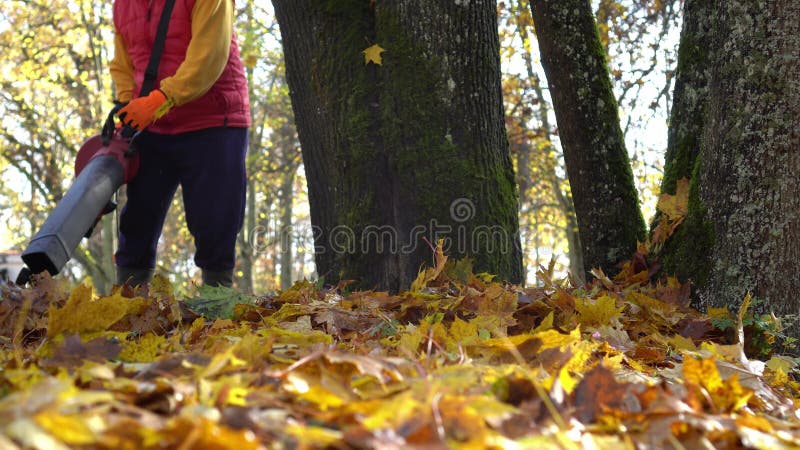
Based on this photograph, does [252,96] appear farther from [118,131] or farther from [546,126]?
[118,131]

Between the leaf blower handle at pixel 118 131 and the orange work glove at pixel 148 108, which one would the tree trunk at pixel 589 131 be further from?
the leaf blower handle at pixel 118 131

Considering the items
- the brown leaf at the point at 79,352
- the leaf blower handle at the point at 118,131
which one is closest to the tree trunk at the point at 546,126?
the leaf blower handle at the point at 118,131

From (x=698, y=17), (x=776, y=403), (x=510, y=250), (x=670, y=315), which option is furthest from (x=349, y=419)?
(x=698, y=17)

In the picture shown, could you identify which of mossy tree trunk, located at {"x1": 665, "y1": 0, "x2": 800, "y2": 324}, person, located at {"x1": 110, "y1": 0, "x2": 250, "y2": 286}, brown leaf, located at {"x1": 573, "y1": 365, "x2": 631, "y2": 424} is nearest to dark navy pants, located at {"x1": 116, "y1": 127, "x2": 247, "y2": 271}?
person, located at {"x1": 110, "y1": 0, "x2": 250, "y2": 286}

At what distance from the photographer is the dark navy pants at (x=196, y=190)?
3.88 m

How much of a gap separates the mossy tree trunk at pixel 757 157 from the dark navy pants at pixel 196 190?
247cm

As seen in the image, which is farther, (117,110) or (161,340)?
(117,110)

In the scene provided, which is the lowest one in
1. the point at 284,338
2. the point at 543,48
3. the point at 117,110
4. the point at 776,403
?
the point at 776,403

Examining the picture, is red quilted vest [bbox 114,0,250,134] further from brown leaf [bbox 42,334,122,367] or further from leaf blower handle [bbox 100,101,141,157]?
brown leaf [bbox 42,334,122,367]

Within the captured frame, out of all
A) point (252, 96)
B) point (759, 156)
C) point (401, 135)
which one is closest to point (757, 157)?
point (759, 156)

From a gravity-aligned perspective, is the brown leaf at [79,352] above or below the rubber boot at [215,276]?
above

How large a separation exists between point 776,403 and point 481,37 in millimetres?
2604

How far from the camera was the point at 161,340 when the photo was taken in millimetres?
1521

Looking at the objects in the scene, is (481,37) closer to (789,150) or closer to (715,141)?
(715,141)
